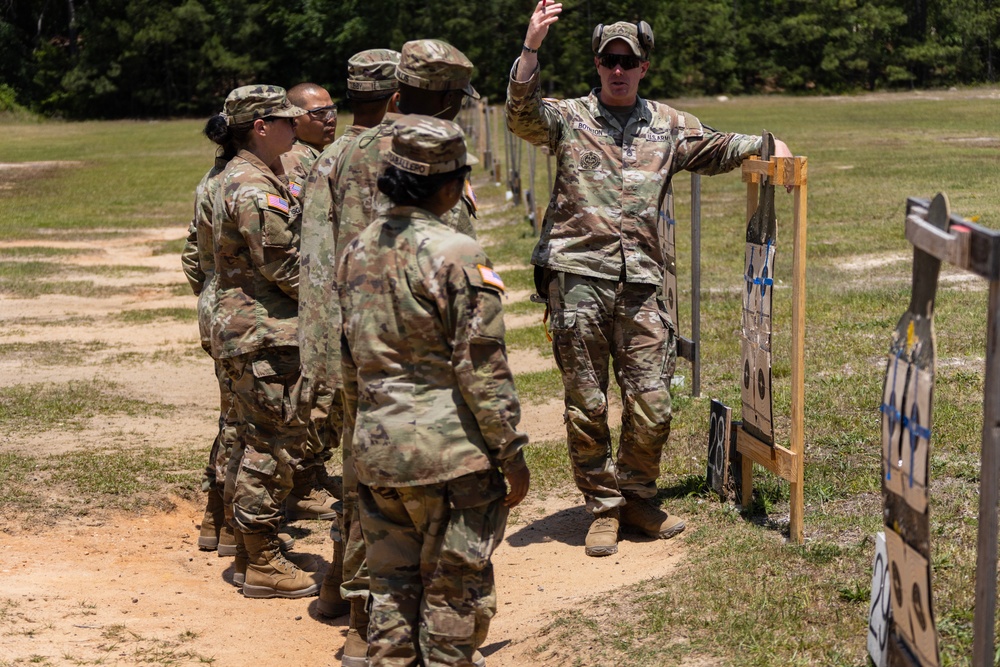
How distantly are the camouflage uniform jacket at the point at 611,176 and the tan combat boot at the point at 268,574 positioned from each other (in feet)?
6.15

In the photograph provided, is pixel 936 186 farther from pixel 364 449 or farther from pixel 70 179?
pixel 70 179

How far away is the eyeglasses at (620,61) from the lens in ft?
18.8

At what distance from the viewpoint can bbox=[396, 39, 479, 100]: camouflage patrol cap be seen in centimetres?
447

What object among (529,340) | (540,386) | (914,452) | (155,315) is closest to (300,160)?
(540,386)

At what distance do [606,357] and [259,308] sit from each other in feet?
5.38

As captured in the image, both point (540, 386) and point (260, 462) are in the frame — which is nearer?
point (260, 462)

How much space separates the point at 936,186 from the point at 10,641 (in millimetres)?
14697

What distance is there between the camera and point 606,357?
19.4ft

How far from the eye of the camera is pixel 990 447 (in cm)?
299

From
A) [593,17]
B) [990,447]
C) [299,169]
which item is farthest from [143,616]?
[593,17]

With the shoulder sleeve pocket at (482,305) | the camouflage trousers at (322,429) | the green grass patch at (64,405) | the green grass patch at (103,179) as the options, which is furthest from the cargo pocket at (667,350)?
the green grass patch at (103,179)

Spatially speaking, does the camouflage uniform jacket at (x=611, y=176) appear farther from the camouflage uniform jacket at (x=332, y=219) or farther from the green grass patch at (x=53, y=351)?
the green grass patch at (x=53, y=351)

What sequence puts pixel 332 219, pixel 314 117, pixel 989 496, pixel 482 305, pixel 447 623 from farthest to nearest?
1. pixel 314 117
2. pixel 332 219
3. pixel 447 623
4. pixel 482 305
5. pixel 989 496

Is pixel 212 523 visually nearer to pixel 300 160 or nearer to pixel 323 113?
pixel 300 160
